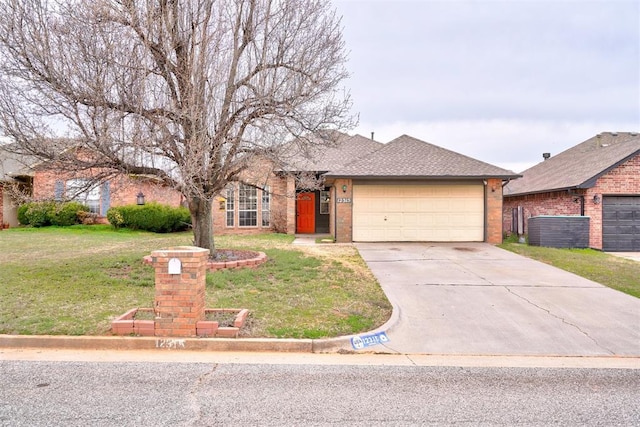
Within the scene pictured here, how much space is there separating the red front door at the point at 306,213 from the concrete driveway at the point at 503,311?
27.8 feet

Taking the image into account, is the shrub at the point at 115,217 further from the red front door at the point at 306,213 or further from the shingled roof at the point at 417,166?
the shingled roof at the point at 417,166

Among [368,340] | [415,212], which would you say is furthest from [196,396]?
[415,212]

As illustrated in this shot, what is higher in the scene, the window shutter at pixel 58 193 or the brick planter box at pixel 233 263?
the window shutter at pixel 58 193

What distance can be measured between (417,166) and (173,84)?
936 centimetres

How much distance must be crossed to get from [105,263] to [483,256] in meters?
10.1

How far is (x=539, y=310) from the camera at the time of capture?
6.64 metres

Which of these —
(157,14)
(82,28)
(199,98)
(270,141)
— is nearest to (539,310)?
(270,141)

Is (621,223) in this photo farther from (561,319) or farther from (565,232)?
(561,319)

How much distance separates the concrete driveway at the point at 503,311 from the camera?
17.2 ft

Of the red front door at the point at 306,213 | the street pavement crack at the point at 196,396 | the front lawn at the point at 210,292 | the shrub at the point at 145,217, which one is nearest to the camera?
the street pavement crack at the point at 196,396

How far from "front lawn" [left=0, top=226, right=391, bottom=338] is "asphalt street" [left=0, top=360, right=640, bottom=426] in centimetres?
105

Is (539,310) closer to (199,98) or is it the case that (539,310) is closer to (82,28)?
(199,98)

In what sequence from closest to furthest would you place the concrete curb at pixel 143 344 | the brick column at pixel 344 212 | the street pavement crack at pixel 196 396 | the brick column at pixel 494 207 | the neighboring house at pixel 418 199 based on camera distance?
the street pavement crack at pixel 196 396, the concrete curb at pixel 143 344, the neighboring house at pixel 418 199, the brick column at pixel 494 207, the brick column at pixel 344 212

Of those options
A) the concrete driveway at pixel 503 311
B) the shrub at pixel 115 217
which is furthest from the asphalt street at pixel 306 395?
the shrub at pixel 115 217
